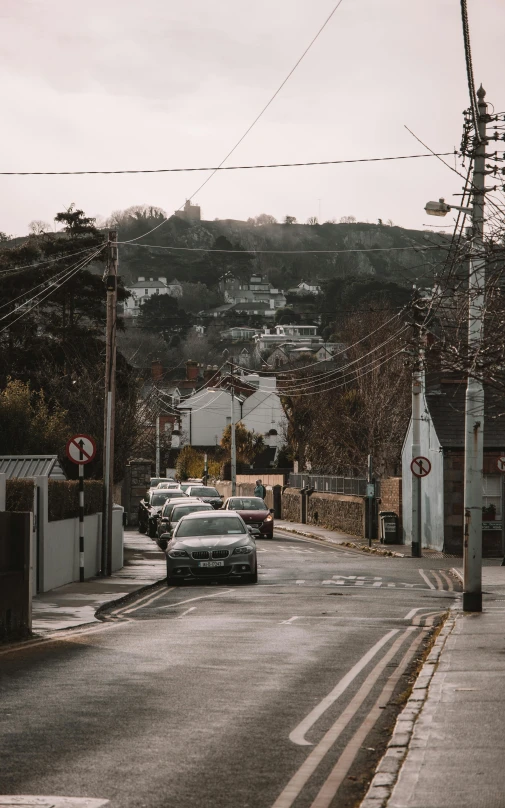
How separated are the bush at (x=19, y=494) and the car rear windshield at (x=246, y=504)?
24.8m

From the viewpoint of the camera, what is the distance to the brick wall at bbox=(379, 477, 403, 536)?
43375mm

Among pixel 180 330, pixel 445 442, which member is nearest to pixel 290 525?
pixel 445 442

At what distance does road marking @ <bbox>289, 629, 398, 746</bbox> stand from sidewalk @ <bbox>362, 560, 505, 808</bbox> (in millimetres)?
694

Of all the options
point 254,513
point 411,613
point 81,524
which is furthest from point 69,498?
point 254,513

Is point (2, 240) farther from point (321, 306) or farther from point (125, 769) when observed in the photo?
point (125, 769)

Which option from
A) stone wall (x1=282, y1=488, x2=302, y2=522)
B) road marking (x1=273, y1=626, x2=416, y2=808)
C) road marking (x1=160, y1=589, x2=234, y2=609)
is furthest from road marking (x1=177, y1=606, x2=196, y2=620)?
stone wall (x1=282, y1=488, x2=302, y2=522)

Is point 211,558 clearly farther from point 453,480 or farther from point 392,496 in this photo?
point 392,496

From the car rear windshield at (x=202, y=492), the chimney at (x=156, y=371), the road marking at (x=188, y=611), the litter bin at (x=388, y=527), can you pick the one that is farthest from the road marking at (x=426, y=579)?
the chimney at (x=156, y=371)

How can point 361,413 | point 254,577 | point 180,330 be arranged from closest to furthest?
1. point 254,577
2. point 361,413
3. point 180,330

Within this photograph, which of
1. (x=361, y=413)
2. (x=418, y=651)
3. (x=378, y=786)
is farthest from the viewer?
(x=361, y=413)

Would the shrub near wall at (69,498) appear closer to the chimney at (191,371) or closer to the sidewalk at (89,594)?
the sidewalk at (89,594)

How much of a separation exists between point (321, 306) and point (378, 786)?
166 m

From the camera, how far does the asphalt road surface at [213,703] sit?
7301mm

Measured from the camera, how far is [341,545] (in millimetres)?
43312
